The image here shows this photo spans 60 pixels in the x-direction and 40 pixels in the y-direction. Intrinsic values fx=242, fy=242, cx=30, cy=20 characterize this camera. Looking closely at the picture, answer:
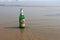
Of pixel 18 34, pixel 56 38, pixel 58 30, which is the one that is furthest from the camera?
pixel 58 30

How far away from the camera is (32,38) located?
13.1ft

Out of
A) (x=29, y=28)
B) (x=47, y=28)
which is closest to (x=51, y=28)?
(x=47, y=28)

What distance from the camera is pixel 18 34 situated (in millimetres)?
4387

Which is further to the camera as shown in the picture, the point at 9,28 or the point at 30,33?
the point at 9,28

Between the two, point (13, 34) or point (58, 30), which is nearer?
point (13, 34)

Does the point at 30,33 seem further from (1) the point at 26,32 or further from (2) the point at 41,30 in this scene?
(2) the point at 41,30

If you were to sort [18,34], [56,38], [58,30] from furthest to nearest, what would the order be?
1. [58,30]
2. [18,34]
3. [56,38]

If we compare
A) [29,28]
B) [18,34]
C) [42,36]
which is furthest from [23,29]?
[42,36]

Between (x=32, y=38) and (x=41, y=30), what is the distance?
82cm

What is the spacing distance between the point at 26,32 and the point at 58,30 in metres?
0.67

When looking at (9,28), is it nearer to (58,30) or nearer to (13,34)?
(13,34)

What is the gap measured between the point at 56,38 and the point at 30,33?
2.08 ft

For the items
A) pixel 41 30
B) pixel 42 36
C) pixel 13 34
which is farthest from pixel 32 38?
pixel 41 30

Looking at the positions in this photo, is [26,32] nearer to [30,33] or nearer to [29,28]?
[30,33]
